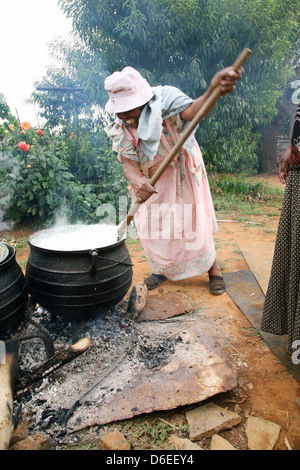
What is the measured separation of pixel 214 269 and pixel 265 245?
172cm

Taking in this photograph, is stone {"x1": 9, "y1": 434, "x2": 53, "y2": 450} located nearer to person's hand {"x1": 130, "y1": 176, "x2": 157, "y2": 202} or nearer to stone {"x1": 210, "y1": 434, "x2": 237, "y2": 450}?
stone {"x1": 210, "y1": 434, "x2": 237, "y2": 450}

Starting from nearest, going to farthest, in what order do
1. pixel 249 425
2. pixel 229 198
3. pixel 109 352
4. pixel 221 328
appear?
pixel 249 425
pixel 109 352
pixel 221 328
pixel 229 198

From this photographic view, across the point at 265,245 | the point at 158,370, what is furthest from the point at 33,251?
the point at 265,245

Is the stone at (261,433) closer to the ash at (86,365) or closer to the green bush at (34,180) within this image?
the ash at (86,365)

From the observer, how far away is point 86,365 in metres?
2.25

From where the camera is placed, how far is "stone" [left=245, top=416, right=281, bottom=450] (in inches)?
66.0

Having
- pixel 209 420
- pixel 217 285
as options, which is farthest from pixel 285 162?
pixel 209 420

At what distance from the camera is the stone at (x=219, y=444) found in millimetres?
1664

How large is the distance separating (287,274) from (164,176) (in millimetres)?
1481

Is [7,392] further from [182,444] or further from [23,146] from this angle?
[23,146]

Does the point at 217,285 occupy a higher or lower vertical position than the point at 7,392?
lower

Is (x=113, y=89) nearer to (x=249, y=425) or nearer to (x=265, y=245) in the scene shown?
(x=249, y=425)

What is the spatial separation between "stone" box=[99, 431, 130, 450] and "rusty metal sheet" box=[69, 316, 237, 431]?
0.33 feet

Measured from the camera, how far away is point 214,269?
11.6 feet
